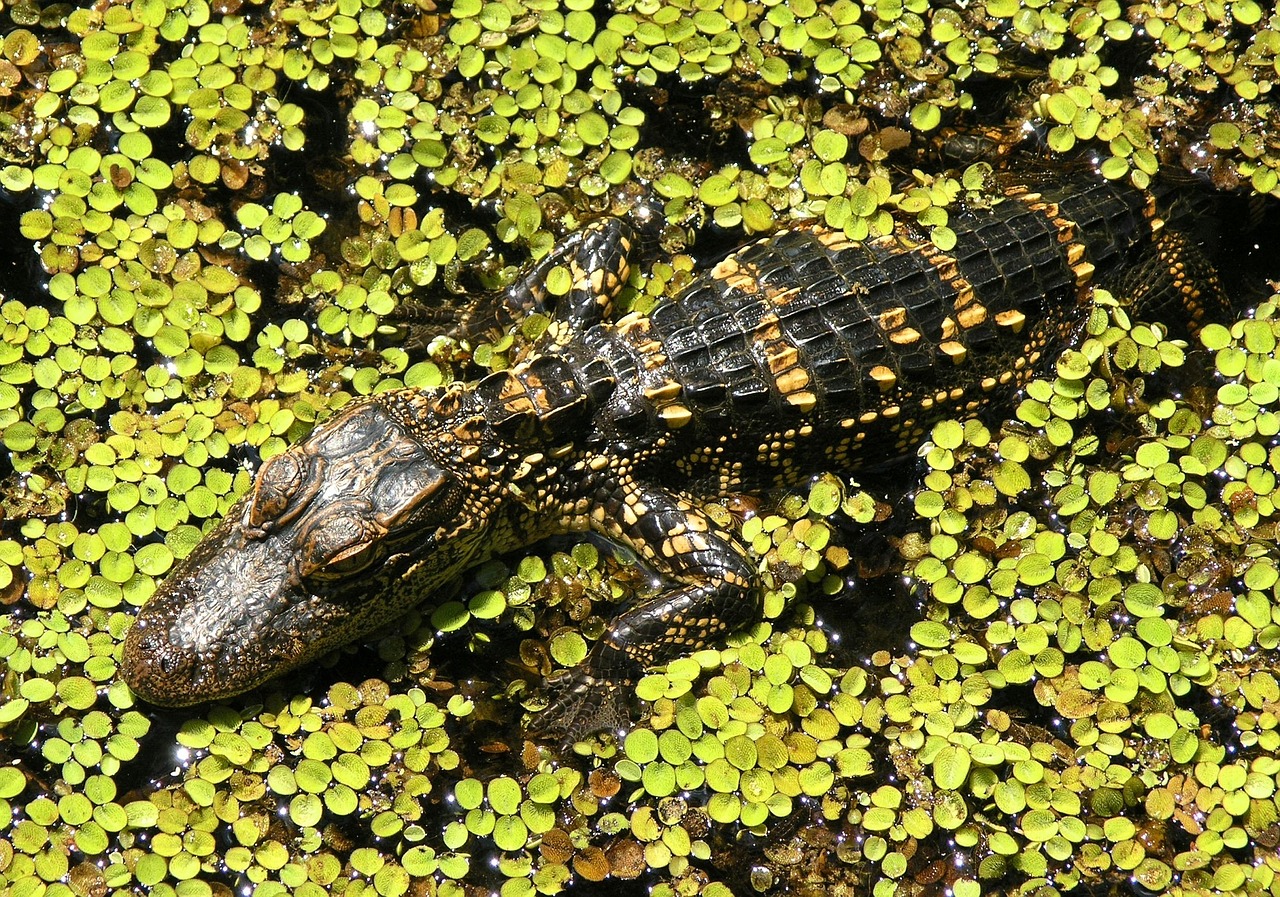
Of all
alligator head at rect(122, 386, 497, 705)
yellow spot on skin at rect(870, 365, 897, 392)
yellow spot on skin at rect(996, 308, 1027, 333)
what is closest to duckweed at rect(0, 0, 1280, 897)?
alligator head at rect(122, 386, 497, 705)

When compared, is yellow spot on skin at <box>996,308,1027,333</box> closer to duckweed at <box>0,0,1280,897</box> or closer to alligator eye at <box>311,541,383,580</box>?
duckweed at <box>0,0,1280,897</box>

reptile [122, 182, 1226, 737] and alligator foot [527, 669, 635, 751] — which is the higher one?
reptile [122, 182, 1226, 737]

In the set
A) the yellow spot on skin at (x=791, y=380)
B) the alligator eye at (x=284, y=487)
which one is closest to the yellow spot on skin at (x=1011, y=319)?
the yellow spot on skin at (x=791, y=380)

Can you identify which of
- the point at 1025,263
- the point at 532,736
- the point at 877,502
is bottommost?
the point at 532,736

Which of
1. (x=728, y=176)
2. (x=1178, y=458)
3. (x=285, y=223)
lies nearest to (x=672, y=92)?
(x=728, y=176)

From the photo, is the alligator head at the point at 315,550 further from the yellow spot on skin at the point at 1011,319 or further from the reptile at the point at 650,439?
the yellow spot on skin at the point at 1011,319

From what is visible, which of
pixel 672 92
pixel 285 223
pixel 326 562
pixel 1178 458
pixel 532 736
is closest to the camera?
pixel 326 562

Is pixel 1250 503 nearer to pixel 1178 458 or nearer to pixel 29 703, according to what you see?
pixel 1178 458
